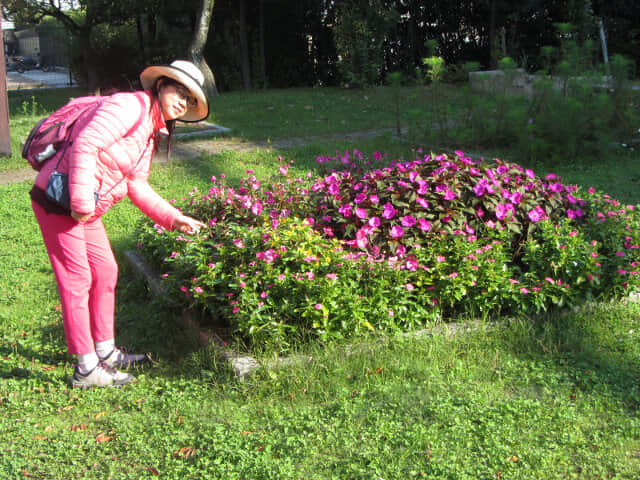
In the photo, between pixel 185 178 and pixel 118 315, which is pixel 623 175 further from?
pixel 118 315

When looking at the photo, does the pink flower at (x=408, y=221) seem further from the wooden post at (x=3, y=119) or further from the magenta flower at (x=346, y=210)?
the wooden post at (x=3, y=119)

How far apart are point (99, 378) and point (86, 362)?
108 mm

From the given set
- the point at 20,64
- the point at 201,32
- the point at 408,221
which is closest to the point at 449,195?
the point at 408,221

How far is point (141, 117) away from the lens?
127 inches

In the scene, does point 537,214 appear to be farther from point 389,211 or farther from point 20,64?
point 20,64

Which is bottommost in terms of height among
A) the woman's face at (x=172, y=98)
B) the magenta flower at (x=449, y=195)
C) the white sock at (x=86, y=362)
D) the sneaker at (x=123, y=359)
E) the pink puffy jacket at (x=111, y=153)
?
the sneaker at (x=123, y=359)

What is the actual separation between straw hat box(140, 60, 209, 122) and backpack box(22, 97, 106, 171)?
10.9 inches

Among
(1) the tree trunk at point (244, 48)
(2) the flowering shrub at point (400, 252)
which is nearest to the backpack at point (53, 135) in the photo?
(2) the flowering shrub at point (400, 252)

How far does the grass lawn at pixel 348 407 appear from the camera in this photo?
266 cm

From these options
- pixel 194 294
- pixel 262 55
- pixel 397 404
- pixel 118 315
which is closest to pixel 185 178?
pixel 118 315

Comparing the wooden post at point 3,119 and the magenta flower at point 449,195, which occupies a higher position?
the wooden post at point 3,119

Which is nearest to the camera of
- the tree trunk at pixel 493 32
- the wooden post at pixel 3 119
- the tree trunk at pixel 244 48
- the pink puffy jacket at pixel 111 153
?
the pink puffy jacket at pixel 111 153

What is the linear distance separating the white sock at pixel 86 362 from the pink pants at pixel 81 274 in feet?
0.09

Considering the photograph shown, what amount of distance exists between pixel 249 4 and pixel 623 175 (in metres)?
14.3
